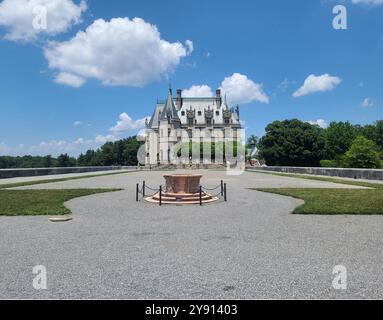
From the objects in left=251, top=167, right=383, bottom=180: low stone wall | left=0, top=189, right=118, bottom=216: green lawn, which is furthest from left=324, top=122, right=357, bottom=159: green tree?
left=0, top=189, right=118, bottom=216: green lawn

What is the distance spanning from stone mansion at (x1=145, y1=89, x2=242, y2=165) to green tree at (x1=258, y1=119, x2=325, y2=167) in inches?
1030

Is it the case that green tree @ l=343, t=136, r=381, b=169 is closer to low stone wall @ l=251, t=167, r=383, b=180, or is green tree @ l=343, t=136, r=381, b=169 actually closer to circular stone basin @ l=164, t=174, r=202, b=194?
low stone wall @ l=251, t=167, r=383, b=180

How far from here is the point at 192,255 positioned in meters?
6.05

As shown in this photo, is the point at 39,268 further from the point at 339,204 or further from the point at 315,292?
the point at 339,204

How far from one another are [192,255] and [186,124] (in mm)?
97517

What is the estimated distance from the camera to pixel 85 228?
8.44 metres

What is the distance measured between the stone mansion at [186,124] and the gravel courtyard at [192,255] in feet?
266

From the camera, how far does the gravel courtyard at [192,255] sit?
444 cm

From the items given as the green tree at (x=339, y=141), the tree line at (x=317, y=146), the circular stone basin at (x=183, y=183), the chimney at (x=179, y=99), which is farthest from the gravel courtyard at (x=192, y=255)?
the chimney at (x=179, y=99)

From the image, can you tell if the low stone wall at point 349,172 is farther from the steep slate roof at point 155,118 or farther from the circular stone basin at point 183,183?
the steep slate roof at point 155,118

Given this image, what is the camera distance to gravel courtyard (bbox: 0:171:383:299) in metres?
4.44
